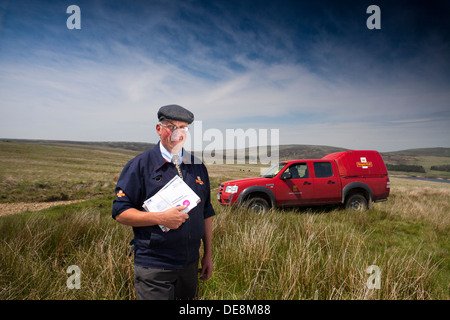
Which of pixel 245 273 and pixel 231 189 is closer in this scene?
pixel 245 273

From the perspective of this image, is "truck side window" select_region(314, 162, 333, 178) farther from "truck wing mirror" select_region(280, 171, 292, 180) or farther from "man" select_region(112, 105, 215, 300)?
"man" select_region(112, 105, 215, 300)

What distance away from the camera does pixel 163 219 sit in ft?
5.24

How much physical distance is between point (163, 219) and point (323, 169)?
25.2 feet

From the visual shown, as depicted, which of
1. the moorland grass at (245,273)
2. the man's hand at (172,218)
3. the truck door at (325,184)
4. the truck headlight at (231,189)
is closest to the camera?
the man's hand at (172,218)

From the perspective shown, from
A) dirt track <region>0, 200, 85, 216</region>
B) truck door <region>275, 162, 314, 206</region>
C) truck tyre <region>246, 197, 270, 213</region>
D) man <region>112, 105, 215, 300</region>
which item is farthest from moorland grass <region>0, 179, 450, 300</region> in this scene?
dirt track <region>0, 200, 85, 216</region>

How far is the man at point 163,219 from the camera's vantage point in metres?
1.64

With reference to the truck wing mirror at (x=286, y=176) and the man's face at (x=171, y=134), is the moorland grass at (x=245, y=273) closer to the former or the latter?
the man's face at (x=171, y=134)

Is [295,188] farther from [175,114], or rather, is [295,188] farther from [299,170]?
[175,114]

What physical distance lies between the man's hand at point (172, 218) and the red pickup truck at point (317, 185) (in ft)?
18.3

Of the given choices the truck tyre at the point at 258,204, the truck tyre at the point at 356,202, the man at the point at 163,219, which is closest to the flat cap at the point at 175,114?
the man at the point at 163,219

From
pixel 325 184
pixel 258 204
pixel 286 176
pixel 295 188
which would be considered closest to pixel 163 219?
pixel 258 204

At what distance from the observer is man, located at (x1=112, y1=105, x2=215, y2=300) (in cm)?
164

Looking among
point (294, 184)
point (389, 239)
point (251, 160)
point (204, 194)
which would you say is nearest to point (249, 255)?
point (204, 194)

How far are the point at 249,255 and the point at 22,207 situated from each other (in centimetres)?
1538
